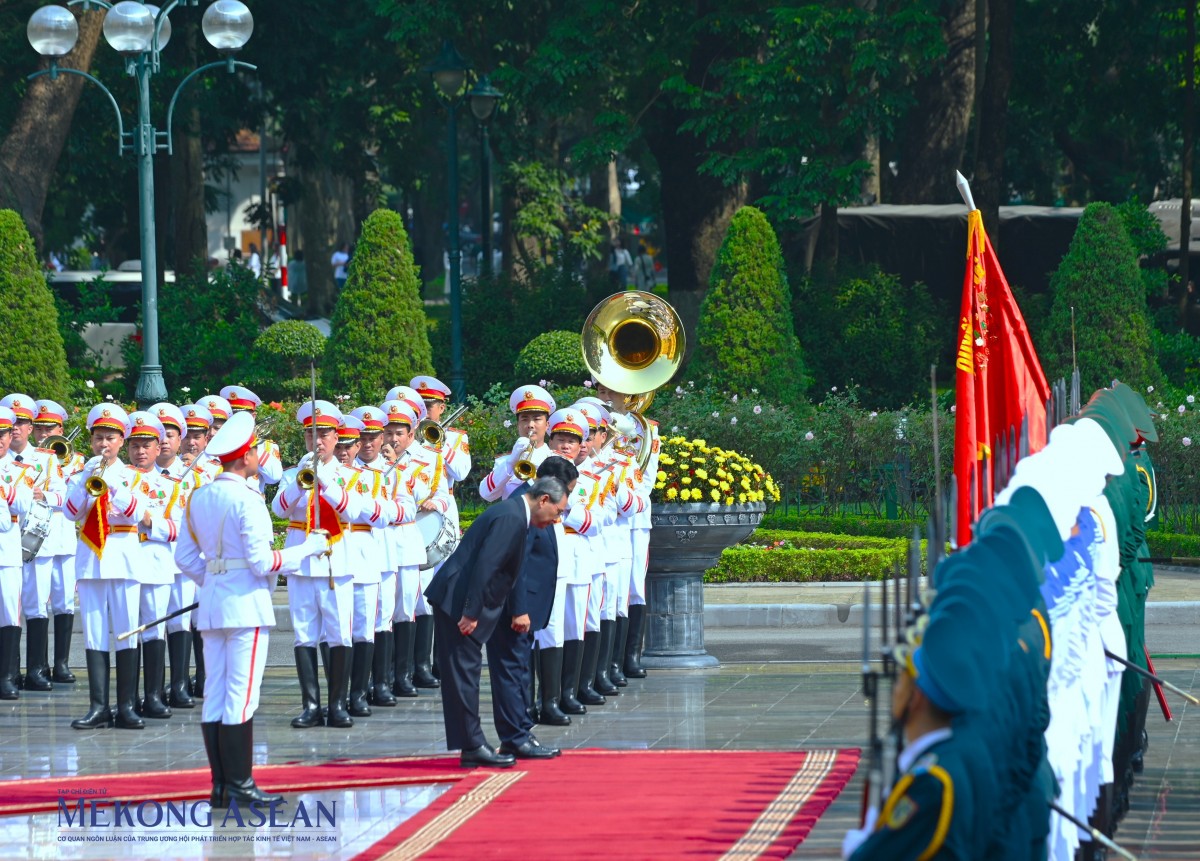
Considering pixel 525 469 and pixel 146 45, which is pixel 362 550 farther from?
pixel 146 45

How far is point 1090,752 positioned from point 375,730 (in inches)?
220

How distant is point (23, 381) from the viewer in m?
25.1

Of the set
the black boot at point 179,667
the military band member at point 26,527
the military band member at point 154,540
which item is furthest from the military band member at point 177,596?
the military band member at point 26,527

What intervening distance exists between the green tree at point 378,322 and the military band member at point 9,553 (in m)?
12.0

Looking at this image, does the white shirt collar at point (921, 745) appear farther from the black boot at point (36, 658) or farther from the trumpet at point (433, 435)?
the black boot at point (36, 658)

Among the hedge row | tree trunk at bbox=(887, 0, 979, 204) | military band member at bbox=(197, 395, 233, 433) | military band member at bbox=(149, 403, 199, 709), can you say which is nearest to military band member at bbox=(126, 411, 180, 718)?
military band member at bbox=(149, 403, 199, 709)

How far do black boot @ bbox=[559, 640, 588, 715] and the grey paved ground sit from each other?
14 cm

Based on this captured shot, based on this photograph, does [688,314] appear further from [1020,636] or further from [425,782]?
[1020,636]

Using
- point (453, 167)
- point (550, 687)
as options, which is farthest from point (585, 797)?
point (453, 167)

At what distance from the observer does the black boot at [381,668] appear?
13.2m

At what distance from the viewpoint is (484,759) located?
10.6 m

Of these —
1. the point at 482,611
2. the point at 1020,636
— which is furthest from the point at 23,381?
the point at 1020,636

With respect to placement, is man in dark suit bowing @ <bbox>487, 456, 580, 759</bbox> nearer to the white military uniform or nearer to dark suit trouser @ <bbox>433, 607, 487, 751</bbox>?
dark suit trouser @ <bbox>433, 607, 487, 751</bbox>

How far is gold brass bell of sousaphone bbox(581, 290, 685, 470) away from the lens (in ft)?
47.1
